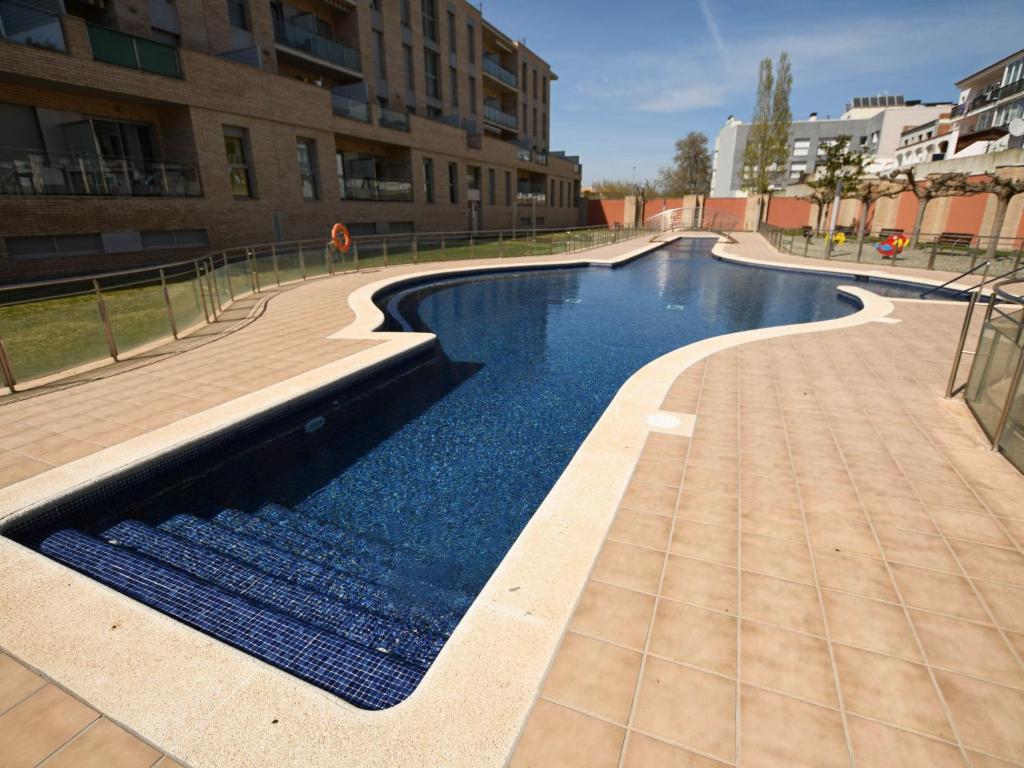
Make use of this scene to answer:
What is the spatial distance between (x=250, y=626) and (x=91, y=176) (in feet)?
56.3

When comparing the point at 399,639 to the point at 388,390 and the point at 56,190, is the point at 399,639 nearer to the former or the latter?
the point at 388,390

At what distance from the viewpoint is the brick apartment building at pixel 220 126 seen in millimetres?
13812

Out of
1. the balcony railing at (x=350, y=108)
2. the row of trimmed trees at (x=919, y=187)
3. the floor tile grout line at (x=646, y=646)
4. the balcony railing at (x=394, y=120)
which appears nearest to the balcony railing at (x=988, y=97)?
the row of trimmed trees at (x=919, y=187)

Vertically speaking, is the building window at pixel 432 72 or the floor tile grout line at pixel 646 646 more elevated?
the building window at pixel 432 72

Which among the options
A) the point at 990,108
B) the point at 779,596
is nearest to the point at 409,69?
the point at 779,596

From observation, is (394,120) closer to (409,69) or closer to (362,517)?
(409,69)

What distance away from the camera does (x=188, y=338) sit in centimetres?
887

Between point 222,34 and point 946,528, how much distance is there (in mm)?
24806

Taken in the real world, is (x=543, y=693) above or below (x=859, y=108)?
below

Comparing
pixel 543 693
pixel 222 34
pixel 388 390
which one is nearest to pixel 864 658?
pixel 543 693

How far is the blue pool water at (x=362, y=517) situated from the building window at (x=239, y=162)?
594 inches

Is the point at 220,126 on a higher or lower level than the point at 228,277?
higher

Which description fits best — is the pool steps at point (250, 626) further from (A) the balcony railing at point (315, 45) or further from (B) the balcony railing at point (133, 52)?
(A) the balcony railing at point (315, 45)

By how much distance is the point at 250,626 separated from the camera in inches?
127
